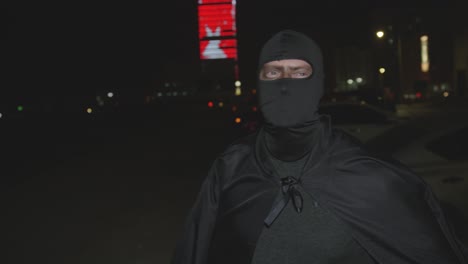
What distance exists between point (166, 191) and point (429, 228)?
7743 millimetres

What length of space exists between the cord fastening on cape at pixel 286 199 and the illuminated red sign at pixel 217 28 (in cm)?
5003

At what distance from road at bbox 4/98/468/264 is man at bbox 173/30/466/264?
3460 millimetres

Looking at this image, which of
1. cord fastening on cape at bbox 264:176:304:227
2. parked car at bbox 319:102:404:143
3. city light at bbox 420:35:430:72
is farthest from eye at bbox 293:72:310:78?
city light at bbox 420:35:430:72

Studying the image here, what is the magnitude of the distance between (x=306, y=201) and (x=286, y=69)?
55 cm

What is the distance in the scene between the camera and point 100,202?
8.60 meters

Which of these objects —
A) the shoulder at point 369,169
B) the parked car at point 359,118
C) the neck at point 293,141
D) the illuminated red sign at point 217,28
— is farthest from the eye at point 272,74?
the illuminated red sign at point 217,28

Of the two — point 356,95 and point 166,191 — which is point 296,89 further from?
point 356,95

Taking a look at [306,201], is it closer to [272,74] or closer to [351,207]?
[351,207]

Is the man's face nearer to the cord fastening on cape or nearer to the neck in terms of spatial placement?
the neck

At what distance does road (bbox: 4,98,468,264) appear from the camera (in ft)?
19.1

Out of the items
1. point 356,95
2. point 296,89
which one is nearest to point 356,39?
point 356,95

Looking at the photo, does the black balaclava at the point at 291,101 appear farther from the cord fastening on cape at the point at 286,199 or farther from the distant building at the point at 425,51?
the distant building at the point at 425,51

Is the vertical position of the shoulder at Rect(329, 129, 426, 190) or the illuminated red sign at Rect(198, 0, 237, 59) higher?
the illuminated red sign at Rect(198, 0, 237, 59)

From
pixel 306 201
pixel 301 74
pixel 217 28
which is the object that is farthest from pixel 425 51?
pixel 306 201
